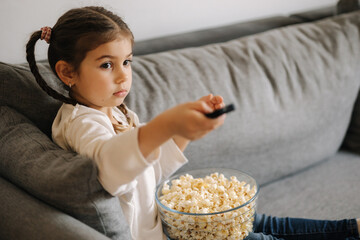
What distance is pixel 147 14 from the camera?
181cm

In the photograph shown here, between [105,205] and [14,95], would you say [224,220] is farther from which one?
[14,95]

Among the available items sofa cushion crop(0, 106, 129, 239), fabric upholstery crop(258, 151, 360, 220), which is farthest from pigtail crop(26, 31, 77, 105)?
fabric upholstery crop(258, 151, 360, 220)

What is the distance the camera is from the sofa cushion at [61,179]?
837 mm

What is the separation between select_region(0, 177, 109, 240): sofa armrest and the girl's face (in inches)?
11.1

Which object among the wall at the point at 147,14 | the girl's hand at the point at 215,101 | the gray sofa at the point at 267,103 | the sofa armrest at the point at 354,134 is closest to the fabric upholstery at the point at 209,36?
the gray sofa at the point at 267,103

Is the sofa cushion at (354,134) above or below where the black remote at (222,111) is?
below

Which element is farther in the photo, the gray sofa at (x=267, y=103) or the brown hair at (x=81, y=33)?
the gray sofa at (x=267, y=103)

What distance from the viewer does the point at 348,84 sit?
5.96 feet

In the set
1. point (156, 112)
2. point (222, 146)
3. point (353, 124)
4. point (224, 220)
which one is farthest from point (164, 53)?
point (353, 124)

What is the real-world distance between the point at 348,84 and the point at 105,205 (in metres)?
1.34

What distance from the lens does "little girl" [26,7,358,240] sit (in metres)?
0.81

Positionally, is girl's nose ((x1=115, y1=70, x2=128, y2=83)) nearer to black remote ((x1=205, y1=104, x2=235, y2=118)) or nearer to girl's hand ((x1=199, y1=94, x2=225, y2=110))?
girl's hand ((x1=199, y1=94, x2=225, y2=110))

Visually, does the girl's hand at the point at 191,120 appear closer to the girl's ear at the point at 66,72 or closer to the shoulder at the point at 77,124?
the shoulder at the point at 77,124

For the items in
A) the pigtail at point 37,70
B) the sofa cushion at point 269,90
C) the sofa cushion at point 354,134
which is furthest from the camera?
the sofa cushion at point 354,134
